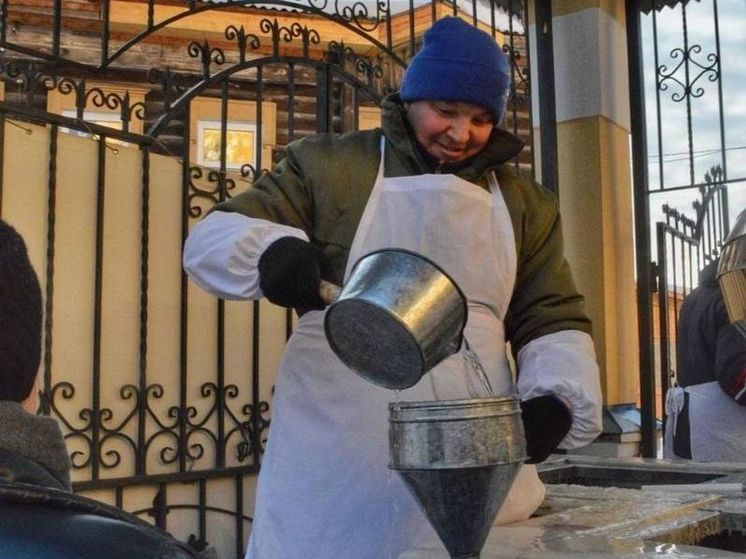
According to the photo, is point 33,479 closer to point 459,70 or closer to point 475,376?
point 475,376

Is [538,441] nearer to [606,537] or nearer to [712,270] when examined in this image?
[606,537]

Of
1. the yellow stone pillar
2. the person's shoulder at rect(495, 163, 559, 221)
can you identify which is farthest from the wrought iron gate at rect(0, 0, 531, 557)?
the person's shoulder at rect(495, 163, 559, 221)

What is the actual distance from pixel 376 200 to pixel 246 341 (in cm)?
213

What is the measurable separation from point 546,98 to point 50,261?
3.21 m

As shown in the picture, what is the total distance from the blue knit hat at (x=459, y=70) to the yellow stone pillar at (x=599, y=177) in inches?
144

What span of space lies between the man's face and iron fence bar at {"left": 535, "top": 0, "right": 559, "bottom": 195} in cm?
349

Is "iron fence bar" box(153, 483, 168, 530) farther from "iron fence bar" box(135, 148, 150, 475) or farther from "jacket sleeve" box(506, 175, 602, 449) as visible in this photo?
"jacket sleeve" box(506, 175, 602, 449)

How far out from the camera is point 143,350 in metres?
3.67

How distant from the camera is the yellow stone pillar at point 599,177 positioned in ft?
18.5

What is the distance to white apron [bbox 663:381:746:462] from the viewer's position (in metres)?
4.18

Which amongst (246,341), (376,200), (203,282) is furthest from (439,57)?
(246,341)

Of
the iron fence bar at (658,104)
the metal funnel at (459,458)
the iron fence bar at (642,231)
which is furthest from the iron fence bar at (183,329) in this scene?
the iron fence bar at (658,104)

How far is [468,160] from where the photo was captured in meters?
2.12

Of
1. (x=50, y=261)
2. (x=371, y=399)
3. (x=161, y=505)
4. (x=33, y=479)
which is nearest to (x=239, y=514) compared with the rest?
(x=161, y=505)
